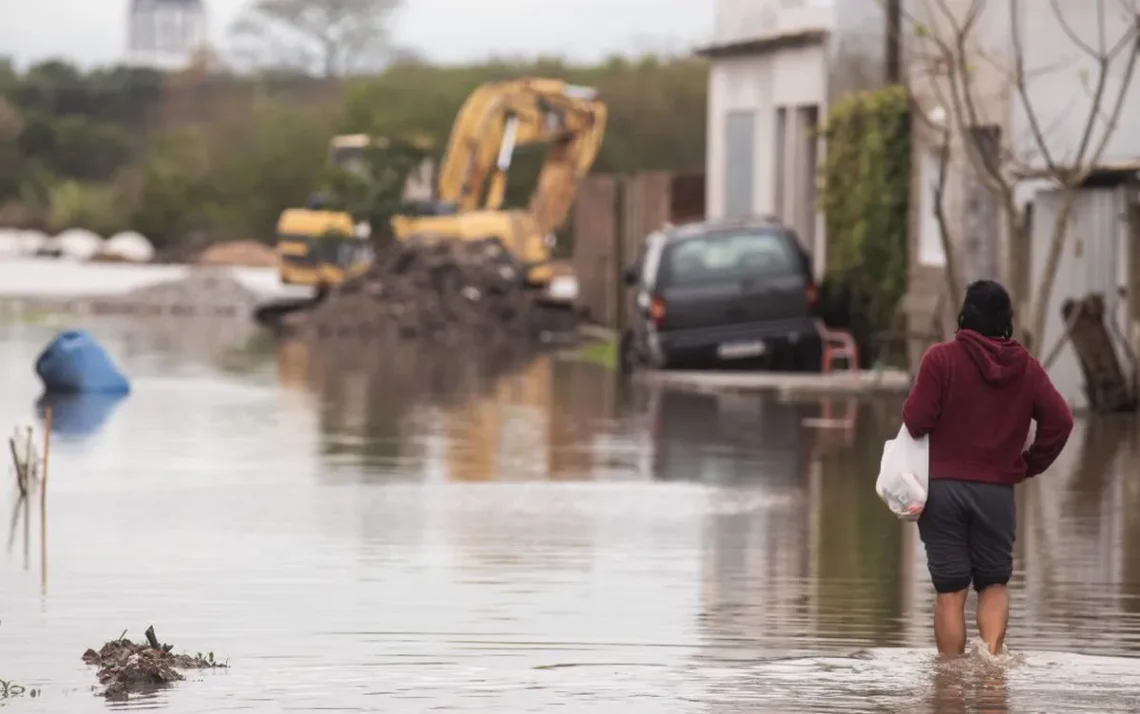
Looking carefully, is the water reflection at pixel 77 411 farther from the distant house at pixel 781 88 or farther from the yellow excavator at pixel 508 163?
the yellow excavator at pixel 508 163

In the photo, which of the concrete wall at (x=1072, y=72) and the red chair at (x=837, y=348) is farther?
the red chair at (x=837, y=348)

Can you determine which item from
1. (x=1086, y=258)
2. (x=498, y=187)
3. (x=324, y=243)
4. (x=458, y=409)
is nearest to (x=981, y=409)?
(x=1086, y=258)

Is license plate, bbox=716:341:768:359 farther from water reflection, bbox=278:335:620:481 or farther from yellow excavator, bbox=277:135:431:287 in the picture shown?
yellow excavator, bbox=277:135:431:287

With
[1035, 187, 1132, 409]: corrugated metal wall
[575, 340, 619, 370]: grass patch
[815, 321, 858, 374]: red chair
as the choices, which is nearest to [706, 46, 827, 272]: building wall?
[575, 340, 619, 370]: grass patch

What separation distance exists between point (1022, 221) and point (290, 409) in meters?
6.69

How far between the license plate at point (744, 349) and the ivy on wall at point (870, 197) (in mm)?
3521

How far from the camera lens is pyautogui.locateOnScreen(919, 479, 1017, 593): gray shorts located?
456 inches

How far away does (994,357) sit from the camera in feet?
38.0

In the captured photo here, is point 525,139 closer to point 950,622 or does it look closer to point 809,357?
point 809,357

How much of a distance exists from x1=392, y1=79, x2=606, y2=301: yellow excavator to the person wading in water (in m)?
35.7

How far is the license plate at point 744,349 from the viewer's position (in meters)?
31.5

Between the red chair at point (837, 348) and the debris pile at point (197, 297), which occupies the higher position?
the red chair at point (837, 348)

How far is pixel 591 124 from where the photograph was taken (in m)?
50.1

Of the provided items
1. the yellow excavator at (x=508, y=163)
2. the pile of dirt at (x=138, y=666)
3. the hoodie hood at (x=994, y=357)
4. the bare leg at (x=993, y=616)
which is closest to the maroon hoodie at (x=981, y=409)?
the hoodie hood at (x=994, y=357)
